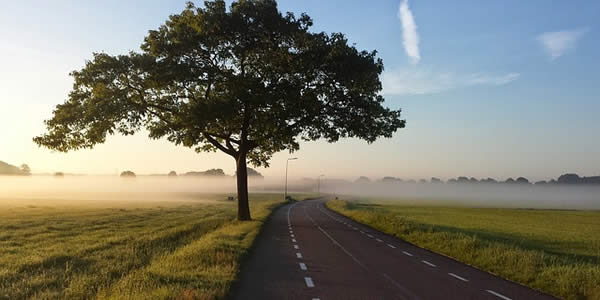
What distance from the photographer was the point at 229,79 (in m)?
26.0

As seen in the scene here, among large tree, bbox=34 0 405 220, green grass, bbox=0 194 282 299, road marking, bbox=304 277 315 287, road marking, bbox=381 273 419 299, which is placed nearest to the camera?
road marking, bbox=381 273 419 299

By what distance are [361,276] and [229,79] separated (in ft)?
58.9

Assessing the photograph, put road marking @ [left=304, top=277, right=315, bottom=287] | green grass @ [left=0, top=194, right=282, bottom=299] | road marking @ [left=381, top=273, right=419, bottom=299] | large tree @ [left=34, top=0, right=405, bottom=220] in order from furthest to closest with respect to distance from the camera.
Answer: large tree @ [left=34, top=0, right=405, bottom=220]
road marking @ [left=304, top=277, right=315, bottom=287]
green grass @ [left=0, top=194, right=282, bottom=299]
road marking @ [left=381, top=273, right=419, bottom=299]

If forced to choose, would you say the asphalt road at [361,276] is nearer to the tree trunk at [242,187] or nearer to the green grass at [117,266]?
the green grass at [117,266]

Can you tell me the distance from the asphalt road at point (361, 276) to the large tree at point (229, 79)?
11.6 m

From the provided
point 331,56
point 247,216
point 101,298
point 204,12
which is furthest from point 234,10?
point 101,298

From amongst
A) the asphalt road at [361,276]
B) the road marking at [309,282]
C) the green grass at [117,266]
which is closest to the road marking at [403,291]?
the asphalt road at [361,276]

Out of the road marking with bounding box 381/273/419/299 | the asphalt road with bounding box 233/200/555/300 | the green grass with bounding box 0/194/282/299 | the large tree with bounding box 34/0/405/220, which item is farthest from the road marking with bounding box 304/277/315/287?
the large tree with bounding box 34/0/405/220

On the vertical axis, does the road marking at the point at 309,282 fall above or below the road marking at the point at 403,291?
below

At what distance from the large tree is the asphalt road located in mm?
11624

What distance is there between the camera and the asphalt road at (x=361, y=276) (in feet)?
29.9

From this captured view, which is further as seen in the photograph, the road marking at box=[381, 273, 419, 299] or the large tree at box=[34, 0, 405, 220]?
the large tree at box=[34, 0, 405, 220]

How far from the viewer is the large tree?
25.1 meters

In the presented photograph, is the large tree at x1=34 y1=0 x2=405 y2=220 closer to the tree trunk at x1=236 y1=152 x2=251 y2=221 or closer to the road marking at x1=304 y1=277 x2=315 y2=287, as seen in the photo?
the tree trunk at x1=236 y1=152 x2=251 y2=221
